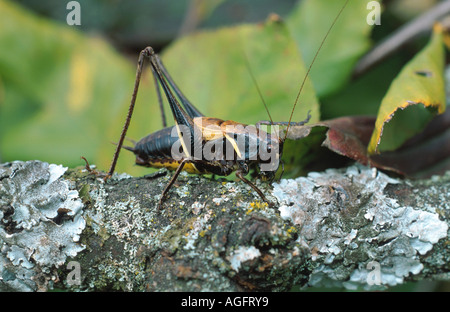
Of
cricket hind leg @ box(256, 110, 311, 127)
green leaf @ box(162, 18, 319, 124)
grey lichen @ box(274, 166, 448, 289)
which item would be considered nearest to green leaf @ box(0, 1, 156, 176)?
green leaf @ box(162, 18, 319, 124)

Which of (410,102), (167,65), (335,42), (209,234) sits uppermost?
(335,42)

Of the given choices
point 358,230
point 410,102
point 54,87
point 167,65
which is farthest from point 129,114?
point 54,87

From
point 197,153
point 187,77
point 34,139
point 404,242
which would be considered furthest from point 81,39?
point 404,242

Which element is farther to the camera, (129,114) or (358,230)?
(129,114)

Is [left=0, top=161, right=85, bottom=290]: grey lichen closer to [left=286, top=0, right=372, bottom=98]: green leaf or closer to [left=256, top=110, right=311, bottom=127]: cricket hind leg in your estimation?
[left=256, top=110, right=311, bottom=127]: cricket hind leg

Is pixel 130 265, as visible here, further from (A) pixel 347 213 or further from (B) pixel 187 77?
(B) pixel 187 77

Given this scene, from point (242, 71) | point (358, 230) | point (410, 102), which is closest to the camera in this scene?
point (358, 230)

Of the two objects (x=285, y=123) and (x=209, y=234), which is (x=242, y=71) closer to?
(x=285, y=123)
